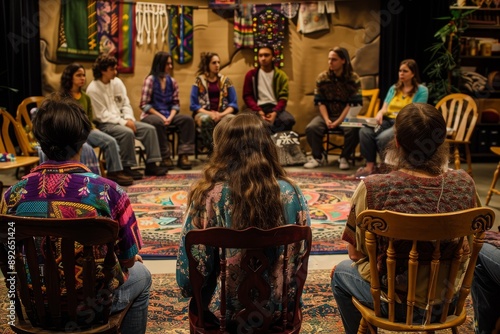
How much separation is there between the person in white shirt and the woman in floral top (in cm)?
393

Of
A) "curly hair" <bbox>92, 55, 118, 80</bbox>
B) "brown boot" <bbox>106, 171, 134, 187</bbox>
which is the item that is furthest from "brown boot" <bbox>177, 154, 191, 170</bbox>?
"curly hair" <bbox>92, 55, 118, 80</bbox>

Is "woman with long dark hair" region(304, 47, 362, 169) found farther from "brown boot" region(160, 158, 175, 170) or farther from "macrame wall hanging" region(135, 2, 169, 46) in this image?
"macrame wall hanging" region(135, 2, 169, 46)

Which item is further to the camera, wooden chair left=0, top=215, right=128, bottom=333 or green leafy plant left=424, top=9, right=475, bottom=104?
green leafy plant left=424, top=9, right=475, bottom=104

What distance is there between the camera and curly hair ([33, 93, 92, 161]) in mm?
1859

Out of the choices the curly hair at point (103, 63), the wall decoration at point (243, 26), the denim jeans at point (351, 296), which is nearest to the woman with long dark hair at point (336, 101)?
the wall decoration at point (243, 26)

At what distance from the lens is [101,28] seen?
6.89 metres

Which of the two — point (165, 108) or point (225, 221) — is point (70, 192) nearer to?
point (225, 221)

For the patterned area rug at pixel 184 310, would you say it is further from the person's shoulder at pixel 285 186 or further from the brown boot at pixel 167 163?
the brown boot at pixel 167 163

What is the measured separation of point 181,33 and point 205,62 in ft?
2.48

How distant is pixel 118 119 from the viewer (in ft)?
19.1

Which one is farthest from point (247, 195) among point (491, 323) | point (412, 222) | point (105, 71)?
point (105, 71)

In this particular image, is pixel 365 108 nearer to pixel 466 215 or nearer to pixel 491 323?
pixel 491 323

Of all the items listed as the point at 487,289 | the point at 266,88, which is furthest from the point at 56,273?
the point at 266,88

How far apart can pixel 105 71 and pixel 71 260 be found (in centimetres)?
437
